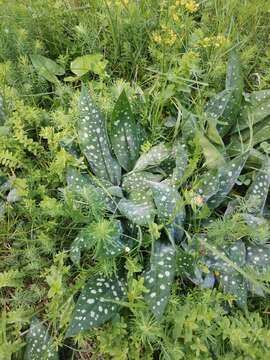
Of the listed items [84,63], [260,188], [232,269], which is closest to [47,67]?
[84,63]

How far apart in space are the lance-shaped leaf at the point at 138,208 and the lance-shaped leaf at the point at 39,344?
491 millimetres

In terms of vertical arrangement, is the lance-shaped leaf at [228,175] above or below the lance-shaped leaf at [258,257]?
above

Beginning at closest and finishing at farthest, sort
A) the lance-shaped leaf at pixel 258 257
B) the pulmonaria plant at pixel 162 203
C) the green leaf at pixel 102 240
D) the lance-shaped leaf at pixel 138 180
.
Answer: the green leaf at pixel 102 240 < the pulmonaria plant at pixel 162 203 < the lance-shaped leaf at pixel 258 257 < the lance-shaped leaf at pixel 138 180

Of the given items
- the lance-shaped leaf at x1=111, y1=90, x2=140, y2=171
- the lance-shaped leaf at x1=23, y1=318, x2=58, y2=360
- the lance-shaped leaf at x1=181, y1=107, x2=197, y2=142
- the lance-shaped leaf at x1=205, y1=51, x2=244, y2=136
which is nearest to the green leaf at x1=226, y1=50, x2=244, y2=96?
the lance-shaped leaf at x1=205, y1=51, x2=244, y2=136

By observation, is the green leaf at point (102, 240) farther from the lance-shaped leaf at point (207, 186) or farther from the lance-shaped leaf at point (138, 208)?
the lance-shaped leaf at point (207, 186)

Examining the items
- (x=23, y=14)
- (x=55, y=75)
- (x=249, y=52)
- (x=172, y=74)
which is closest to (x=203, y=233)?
(x=172, y=74)

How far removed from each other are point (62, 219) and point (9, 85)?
70cm

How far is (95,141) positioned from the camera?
158 cm

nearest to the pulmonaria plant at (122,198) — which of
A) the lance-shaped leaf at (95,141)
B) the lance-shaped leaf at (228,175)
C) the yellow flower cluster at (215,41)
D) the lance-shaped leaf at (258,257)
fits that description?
the lance-shaped leaf at (95,141)

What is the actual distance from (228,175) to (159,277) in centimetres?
47

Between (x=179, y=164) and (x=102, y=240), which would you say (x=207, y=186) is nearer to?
(x=179, y=164)

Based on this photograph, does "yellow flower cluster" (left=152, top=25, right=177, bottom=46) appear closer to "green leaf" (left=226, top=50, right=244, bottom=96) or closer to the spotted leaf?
"green leaf" (left=226, top=50, right=244, bottom=96)

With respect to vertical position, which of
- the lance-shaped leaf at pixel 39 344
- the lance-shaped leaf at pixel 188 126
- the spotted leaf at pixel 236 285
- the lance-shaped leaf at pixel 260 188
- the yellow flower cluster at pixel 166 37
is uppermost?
the yellow flower cluster at pixel 166 37

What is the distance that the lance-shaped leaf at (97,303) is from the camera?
1.26 meters
